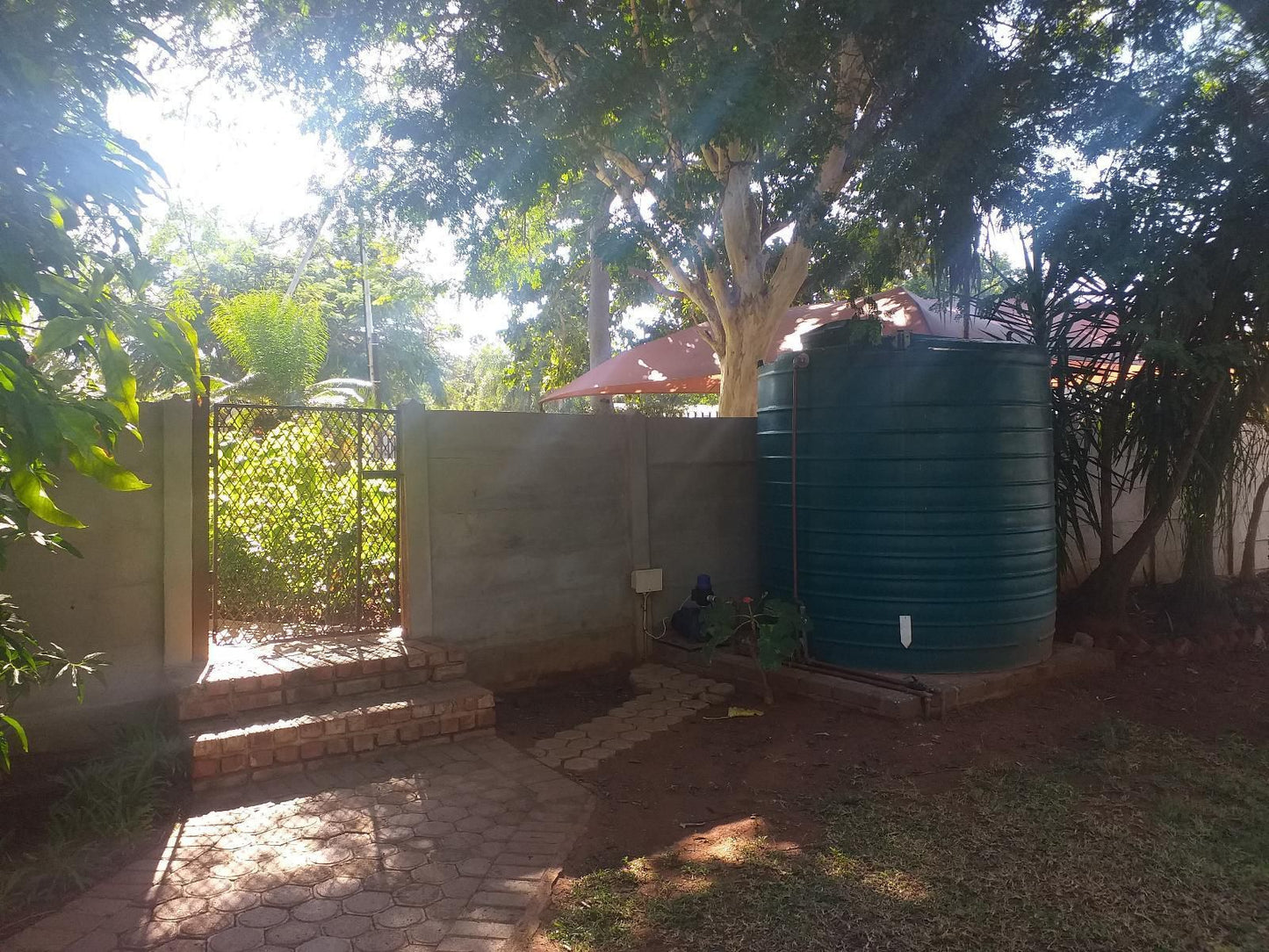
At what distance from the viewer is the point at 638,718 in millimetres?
5258

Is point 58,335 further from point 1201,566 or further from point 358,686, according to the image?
point 1201,566

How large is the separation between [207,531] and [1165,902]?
15.2 ft

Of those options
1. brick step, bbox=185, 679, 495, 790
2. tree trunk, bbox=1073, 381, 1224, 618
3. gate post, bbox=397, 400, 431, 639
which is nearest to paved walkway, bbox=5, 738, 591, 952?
brick step, bbox=185, 679, 495, 790

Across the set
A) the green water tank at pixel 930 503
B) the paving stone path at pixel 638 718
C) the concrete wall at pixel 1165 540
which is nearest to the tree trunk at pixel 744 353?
the green water tank at pixel 930 503

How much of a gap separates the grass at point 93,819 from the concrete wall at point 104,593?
23cm

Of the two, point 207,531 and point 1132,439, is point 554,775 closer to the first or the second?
point 207,531

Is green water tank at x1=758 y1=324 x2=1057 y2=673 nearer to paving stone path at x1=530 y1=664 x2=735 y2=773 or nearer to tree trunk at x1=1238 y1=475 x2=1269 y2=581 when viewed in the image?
paving stone path at x1=530 y1=664 x2=735 y2=773

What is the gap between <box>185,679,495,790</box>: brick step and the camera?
3.97m

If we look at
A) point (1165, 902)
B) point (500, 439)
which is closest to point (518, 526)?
point (500, 439)

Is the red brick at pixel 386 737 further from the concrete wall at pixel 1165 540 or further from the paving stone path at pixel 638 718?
the concrete wall at pixel 1165 540

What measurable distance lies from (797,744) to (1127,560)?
366 centimetres

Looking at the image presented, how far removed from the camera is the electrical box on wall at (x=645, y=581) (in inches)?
253

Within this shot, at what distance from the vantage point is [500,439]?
227 inches

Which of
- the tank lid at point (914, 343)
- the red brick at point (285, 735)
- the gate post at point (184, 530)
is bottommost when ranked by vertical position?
the red brick at point (285, 735)
